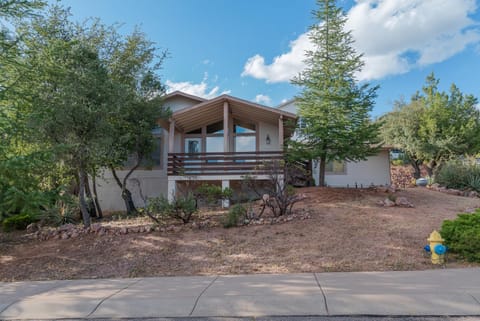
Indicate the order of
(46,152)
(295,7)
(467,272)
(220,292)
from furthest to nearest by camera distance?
(295,7)
(46,152)
(467,272)
(220,292)

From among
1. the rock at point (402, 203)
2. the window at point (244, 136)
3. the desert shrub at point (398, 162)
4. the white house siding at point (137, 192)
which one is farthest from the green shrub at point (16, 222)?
the desert shrub at point (398, 162)

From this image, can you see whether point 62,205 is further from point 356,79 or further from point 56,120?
point 356,79

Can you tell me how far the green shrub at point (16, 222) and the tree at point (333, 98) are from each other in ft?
32.4

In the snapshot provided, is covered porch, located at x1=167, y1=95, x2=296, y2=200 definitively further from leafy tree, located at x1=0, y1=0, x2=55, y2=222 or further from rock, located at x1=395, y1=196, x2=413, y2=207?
leafy tree, located at x1=0, y1=0, x2=55, y2=222

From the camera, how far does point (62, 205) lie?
10.5m

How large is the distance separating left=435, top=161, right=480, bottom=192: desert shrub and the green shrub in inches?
630

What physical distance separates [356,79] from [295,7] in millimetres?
4942

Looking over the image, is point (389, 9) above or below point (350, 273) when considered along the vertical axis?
above

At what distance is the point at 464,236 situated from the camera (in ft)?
18.0

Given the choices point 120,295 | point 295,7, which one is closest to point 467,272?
point 120,295

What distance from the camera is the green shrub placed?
1059 centimetres

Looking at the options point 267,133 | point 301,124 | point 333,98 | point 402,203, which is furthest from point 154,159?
point 402,203

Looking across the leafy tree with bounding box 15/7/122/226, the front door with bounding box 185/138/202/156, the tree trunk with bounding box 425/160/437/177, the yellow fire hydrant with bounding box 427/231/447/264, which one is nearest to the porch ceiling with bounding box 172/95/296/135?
the front door with bounding box 185/138/202/156

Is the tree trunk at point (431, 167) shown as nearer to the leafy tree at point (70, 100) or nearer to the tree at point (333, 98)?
the tree at point (333, 98)
